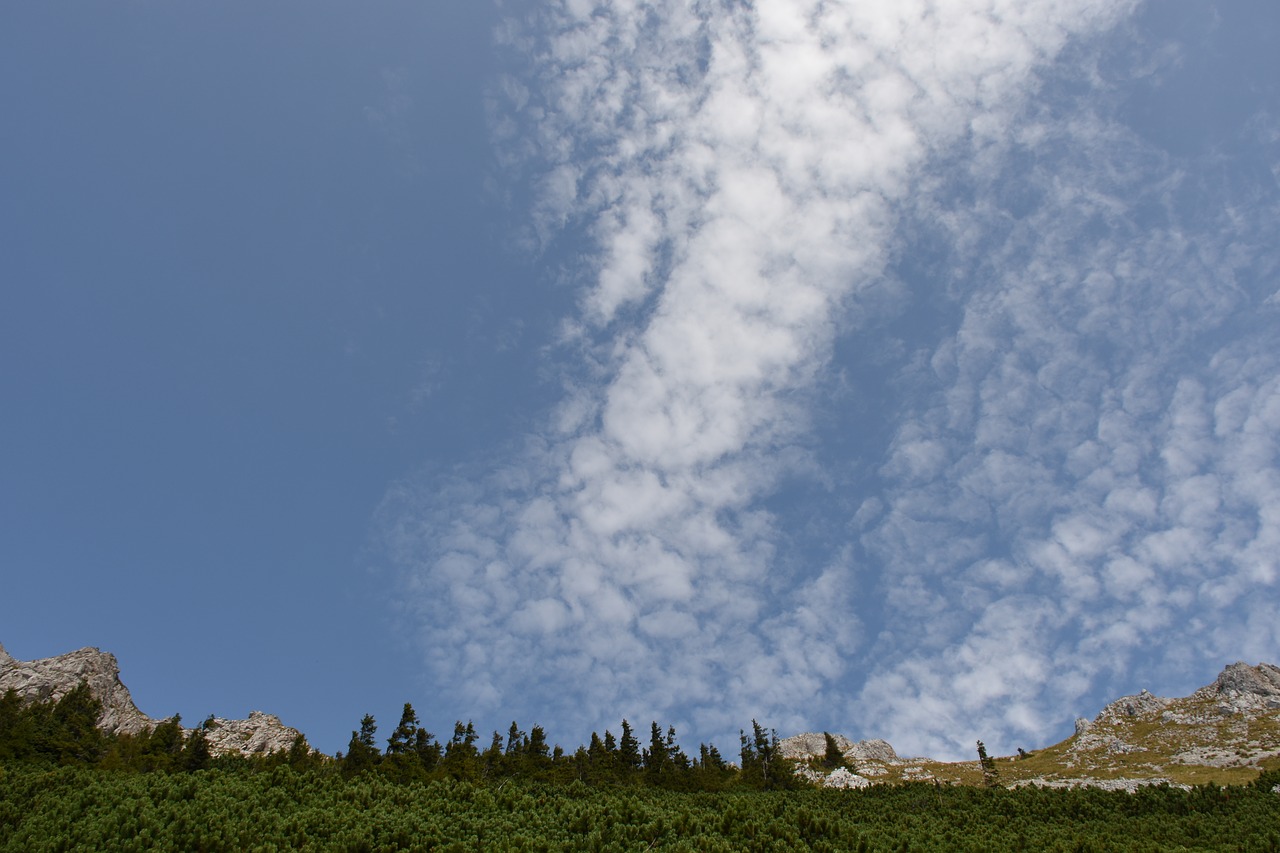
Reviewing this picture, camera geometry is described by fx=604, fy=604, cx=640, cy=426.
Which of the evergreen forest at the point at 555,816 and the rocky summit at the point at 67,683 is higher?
the rocky summit at the point at 67,683

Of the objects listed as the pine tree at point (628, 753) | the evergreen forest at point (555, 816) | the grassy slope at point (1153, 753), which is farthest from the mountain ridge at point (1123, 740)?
the evergreen forest at point (555, 816)

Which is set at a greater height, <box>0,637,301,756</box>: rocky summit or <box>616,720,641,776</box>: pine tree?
<box>0,637,301,756</box>: rocky summit

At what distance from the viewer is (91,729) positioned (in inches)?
4262

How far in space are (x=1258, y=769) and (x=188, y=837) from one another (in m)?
176

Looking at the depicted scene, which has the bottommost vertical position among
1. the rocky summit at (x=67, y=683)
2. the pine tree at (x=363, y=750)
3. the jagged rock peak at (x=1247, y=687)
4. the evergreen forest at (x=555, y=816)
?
the evergreen forest at (x=555, y=816)

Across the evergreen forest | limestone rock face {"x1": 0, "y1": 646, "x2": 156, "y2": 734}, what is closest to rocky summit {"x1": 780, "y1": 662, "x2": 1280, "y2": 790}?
the evergreen forest

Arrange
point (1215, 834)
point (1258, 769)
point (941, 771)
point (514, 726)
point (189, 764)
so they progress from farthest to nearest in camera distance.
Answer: point (941, 771), point (514, 726), point (1258, 769), point (189, 764), point (1215, 834)

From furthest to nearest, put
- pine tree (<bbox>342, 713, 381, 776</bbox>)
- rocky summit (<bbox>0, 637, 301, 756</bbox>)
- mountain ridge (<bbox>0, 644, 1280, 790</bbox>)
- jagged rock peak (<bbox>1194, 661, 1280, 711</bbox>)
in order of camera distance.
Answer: rocky summit (<bbox>0, 637, 301, 756</bbox>)
jagged rock peak (<bbox>1194, 661, 1280, 711</bbox>)
mountain ridge (<bbox>0, 644, 1280, 790</bbox>)
pine tree (<bbox>342, 713, 381, 776</bbox>)

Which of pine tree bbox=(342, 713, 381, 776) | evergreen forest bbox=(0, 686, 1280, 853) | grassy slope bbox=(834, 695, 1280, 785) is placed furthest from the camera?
grassy slope bbox=(834, 695, 1280, 785)

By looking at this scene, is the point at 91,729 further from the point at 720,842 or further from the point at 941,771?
the point at 941,771

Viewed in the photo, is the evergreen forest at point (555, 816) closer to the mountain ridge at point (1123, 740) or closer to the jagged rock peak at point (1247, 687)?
the mountain ridge at point (1123, 740)

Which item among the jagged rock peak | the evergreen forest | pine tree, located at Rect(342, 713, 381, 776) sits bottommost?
the evergreen forest

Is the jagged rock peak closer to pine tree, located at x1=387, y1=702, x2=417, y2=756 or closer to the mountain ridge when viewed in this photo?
the mountain ridge

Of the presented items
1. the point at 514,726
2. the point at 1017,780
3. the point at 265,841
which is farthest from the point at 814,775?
the point at 265,841
